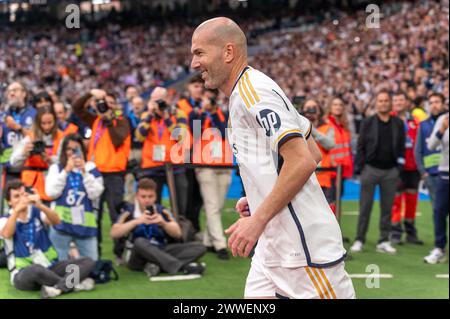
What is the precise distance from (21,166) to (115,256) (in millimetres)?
1460

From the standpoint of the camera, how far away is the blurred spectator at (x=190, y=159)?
8.87m

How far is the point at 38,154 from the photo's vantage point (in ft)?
26.2

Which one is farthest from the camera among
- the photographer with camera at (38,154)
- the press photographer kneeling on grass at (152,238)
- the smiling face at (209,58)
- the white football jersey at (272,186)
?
the photographer with camera at (38,154)

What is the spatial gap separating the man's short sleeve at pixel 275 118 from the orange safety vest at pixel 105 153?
5.36 m

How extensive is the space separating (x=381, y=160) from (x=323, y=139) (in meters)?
0.93

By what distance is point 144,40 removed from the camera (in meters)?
35.9

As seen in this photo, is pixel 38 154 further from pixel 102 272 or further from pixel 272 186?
pixel 272 186

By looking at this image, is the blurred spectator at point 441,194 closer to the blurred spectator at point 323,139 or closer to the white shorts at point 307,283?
the blurred spectator at point 323,139

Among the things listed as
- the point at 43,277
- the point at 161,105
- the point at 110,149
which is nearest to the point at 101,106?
the point at 110,149

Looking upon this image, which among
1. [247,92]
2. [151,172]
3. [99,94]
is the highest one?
[247,92]

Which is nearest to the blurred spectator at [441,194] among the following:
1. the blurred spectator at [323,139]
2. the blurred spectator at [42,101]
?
the blurred spectator at [323,139]

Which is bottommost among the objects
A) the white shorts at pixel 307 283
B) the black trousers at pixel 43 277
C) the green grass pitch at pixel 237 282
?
the green grass pitch at pixel 237 282

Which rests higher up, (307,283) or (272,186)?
(272,186)
